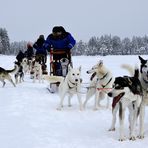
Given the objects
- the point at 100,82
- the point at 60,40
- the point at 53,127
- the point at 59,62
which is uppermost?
the point at 60,40

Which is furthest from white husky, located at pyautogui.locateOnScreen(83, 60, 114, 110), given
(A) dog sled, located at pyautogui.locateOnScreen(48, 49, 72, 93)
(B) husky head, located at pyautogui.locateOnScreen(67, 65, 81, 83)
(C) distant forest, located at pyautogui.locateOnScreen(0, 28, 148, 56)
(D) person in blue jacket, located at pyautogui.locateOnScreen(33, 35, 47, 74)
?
(C) distant forest, located at pyautogui.locateOnScreen(0, 28, 148, 56)

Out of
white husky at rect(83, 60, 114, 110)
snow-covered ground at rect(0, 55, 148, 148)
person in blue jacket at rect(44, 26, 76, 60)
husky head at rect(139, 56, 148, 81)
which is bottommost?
snow-covered ground at rect(0, 55, 148, 148)

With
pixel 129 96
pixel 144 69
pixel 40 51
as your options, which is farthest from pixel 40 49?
pixel 129 96

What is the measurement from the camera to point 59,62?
9.62m

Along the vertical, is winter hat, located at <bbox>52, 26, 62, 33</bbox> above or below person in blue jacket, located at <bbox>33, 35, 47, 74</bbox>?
above

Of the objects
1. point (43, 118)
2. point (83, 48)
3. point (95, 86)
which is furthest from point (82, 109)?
point (83, 48)

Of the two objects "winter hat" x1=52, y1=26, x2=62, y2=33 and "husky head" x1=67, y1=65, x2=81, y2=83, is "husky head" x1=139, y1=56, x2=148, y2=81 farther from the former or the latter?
"winter hat" x1=52, y1=26, x2=62, y2=33

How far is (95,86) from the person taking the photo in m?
7.16

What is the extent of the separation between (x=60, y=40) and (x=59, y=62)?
1.99 ft

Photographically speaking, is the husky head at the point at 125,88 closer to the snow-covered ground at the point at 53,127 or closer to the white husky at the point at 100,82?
the snow-covered ground at the point at 53,127

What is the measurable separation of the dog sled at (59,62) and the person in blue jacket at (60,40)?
86 mm

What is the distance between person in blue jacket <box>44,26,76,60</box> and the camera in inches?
368

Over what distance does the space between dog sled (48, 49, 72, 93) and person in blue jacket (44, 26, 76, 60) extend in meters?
0.09

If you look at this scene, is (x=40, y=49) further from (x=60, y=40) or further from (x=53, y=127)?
(x=53, y=127)
